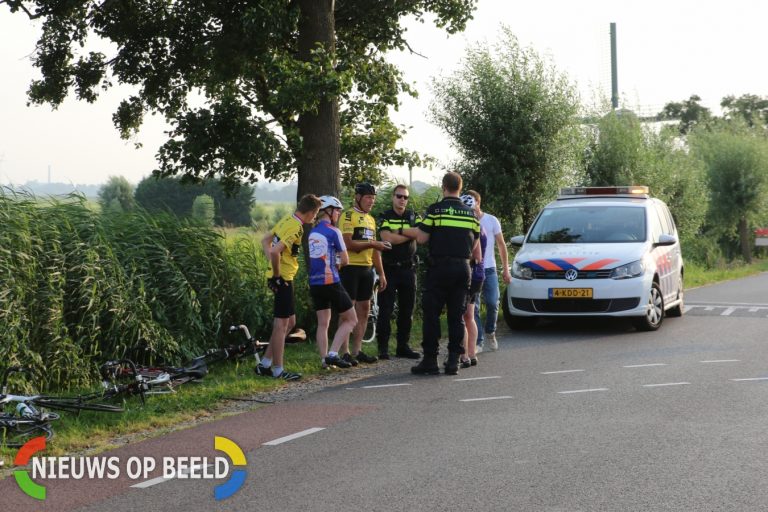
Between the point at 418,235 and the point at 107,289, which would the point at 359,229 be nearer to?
the point at 418,235

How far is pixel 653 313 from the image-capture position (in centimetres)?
1404

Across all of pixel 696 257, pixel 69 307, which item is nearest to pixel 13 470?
pixel 69 307

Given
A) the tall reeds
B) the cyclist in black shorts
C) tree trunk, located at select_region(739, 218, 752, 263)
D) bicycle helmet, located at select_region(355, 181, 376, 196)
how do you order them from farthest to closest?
tree trunk, located at select_region(739, 218, 752, 263) → bicycle helmet, located at select_region(355, 181, 376, 196) → the cyclist in black shorts → the tall reeds

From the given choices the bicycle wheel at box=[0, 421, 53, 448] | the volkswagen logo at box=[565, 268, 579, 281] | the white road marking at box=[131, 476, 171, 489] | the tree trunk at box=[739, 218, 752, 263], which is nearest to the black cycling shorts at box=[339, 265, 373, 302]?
the volkswagen logo at box=[565, 268, 579, 281]

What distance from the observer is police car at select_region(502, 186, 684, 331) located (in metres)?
13.6

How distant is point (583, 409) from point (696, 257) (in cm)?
3581

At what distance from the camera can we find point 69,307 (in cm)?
973

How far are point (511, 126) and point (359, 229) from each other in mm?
9332

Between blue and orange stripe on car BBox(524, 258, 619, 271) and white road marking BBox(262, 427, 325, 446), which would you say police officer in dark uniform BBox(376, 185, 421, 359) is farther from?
white road marking BBox(262, 427, 325, 446)

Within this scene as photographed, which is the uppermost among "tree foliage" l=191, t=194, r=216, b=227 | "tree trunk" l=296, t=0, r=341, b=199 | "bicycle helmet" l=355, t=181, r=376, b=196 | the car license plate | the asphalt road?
"tree trunk" l=296, t=0, r=341, b=199

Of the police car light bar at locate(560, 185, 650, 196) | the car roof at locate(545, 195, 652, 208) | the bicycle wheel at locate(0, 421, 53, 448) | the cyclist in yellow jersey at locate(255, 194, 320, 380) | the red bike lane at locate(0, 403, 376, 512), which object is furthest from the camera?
the police car light bar at locate(560, 185, 650, 196)

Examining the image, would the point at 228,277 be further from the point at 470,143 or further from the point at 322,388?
the point at 470,143

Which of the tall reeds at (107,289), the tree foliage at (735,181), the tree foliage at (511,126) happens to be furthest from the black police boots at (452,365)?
the tree foliage at (735,181)

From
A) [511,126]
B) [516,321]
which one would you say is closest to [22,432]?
[516,321]
